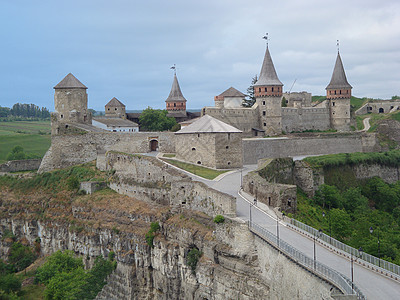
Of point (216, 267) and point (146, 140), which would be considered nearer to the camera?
point (216, 267)

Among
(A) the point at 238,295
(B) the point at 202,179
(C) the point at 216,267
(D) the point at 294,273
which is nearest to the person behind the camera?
(D) the point at 294,273

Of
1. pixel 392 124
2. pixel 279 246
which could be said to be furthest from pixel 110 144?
pixel 392 124

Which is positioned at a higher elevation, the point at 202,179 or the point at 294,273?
the point at 202,179

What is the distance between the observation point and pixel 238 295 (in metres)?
30.9

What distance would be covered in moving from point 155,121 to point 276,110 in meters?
16.3

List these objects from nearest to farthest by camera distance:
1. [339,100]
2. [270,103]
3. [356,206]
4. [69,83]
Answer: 1. [356,206]
2. [69,83]
3. [270,103]
4. [339,100]

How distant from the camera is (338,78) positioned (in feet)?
263

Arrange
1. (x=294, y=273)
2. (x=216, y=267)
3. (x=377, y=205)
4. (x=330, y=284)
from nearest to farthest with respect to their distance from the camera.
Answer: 1. (x=330, y=284)
2. (x=294, y=273)
3. (x=216, y=267)
4. (x=377, y=205)

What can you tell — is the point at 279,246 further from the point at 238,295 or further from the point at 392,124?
the point at 392,124

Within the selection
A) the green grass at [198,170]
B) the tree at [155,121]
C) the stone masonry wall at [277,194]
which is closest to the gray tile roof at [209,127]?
the green grass at [198,170]

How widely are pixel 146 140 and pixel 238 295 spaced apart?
2907cm

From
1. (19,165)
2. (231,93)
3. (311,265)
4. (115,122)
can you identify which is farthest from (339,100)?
(311,265)

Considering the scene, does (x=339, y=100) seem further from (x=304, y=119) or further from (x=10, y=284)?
(x=10, y=284)

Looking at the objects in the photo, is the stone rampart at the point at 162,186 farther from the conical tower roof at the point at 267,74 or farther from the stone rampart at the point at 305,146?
the conical tower roof at the point at 267,74
